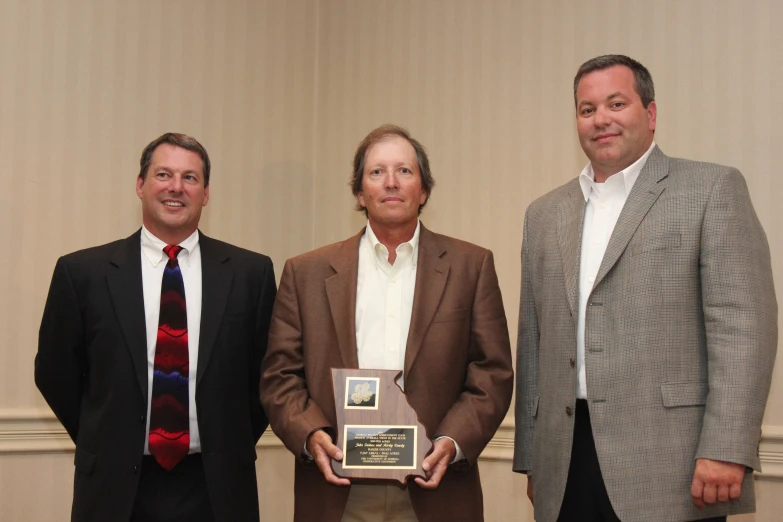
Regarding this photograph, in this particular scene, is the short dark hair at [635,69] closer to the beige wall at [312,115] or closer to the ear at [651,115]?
the ear at [651,115]

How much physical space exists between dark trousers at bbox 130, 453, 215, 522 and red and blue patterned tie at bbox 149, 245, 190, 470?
4 centimetres

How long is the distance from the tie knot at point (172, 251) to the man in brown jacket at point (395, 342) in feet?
1.37

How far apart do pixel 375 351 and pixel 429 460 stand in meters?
0.41

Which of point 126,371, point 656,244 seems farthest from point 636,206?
point 126,371

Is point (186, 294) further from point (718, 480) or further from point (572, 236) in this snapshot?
point (718, 480)

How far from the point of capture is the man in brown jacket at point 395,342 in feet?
8.48

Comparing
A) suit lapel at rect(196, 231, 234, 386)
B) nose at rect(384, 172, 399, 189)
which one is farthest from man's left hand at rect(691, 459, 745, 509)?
suit lapel at rect(196, 231, 234, 386)

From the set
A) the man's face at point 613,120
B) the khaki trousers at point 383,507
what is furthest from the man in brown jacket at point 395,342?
the man's face at point 613,120

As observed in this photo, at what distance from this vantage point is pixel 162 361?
283cm

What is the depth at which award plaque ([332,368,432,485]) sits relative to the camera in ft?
7.82

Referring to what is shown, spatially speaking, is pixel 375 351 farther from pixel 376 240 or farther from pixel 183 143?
Result: pixel 183 143

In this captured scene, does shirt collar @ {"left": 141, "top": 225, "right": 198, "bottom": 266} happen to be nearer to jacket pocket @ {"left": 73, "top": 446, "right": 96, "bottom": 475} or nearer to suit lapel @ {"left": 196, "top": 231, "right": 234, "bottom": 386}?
suit lapel @ {"left": 196, "top": 231, "right": 234, "bottom": 386}

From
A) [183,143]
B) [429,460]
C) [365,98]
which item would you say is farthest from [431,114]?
[429,460]

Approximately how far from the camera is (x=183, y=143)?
3.11 m
